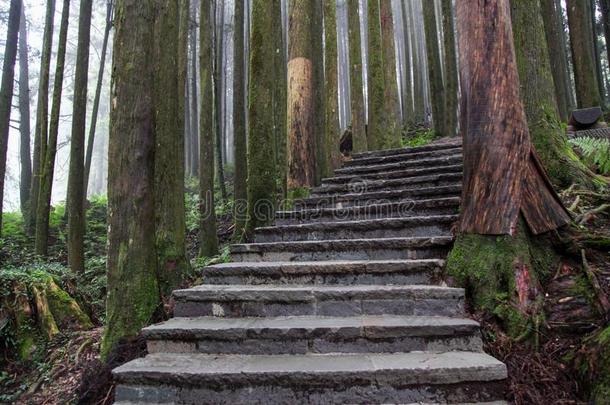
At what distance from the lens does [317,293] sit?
9.16ft

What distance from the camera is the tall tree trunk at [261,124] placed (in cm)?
498

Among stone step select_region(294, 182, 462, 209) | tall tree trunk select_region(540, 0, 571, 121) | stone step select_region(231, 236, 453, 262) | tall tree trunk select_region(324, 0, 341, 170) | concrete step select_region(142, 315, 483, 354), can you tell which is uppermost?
tall tree trunk select_region(540, 0, 571, 121)

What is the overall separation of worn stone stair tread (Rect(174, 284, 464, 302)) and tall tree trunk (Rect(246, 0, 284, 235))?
6.63 feet

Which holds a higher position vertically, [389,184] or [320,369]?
[389,184]

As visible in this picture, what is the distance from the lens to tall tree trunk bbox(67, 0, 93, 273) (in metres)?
7.14

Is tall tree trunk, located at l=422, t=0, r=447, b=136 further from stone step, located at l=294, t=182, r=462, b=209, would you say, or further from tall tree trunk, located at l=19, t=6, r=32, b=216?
tall tree trunk, located at l=19, t=6, r=32, b=216

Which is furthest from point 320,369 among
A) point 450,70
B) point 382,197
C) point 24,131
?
point 24,131

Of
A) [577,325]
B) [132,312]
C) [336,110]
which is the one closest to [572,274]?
[577,325]

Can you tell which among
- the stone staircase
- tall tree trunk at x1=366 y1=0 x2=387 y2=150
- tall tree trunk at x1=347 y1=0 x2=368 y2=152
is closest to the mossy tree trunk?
the stone staircase

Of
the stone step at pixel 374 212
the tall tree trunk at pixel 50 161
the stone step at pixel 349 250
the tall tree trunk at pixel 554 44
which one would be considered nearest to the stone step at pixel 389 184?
the stone step at pixel 374 212

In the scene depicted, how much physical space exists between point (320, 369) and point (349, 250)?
1450 mm

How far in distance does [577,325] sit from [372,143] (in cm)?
630

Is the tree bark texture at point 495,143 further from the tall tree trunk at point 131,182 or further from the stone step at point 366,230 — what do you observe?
the tall tree trunk at point 131,182

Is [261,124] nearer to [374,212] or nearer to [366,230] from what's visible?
[374,212]
